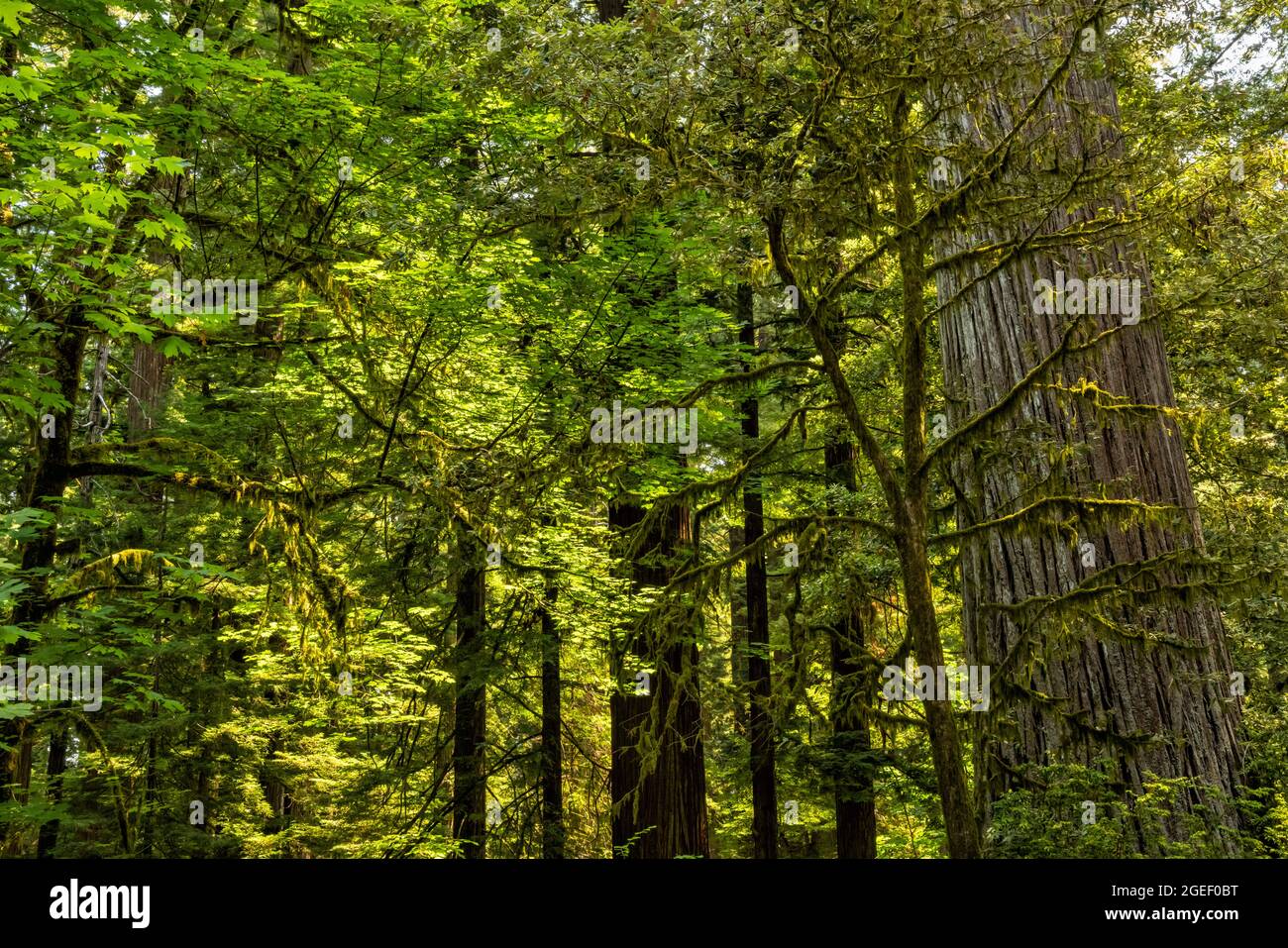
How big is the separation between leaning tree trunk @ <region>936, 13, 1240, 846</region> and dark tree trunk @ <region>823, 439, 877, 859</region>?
71 centimetres

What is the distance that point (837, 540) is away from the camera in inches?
213

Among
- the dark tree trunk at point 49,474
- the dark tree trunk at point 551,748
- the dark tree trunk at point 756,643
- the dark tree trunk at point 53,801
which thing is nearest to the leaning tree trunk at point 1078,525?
the dark tree trunk at point 551,748

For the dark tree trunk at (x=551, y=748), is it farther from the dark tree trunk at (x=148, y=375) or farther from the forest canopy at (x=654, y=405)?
the dark tree trunk at (x=148, y=375)

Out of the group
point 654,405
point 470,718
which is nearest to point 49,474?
point 470,718

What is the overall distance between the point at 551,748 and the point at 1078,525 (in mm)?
8496

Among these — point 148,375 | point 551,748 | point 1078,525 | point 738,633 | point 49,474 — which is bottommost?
point 551,748

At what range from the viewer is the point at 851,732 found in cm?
1057

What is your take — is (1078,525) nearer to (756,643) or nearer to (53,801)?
(756,643)

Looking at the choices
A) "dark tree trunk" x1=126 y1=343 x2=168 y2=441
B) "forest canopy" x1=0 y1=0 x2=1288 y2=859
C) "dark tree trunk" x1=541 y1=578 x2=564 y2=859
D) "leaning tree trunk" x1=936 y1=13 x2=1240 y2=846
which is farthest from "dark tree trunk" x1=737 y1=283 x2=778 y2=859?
"dark tree trunk" x1=126 y1=343 x2=168 y2=441

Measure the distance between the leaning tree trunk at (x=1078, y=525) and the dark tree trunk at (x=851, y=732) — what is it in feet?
2.35

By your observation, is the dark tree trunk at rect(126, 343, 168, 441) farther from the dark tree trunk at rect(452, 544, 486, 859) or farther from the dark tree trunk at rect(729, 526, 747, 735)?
the dark tree trunk at rect(729, 526, 747, 735)

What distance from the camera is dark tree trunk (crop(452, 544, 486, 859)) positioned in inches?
404

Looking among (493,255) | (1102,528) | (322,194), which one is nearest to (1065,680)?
(1102,528)
